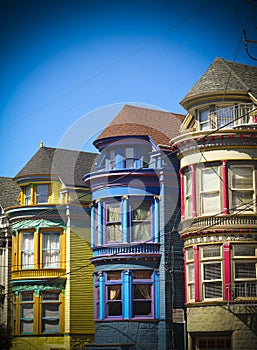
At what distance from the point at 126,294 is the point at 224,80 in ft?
36.4

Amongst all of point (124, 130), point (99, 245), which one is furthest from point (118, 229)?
point (124, 130)

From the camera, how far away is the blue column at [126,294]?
40.7 metres

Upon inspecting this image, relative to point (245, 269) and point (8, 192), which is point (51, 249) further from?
point (245, 269)

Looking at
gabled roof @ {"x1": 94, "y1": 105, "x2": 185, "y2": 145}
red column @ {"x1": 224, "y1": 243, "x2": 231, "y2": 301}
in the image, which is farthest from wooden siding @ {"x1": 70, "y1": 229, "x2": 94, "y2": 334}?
red column @ {"x1": 224, "y1": 243, "x2": 231, "y2": 301}

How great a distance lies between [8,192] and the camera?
56.3 m

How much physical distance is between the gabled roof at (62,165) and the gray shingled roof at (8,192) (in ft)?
14.3

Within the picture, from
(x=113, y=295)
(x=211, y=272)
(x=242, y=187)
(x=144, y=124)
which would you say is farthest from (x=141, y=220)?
(x=242, y=187)

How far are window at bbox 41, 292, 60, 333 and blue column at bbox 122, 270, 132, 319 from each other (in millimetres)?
7375

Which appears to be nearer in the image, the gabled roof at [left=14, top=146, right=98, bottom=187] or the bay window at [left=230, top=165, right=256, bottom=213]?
the bay window at [left=230, top=165, right=256, bottom=213]

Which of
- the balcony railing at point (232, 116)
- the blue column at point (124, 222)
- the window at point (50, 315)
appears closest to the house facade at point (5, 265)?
the window at point (50, 315)

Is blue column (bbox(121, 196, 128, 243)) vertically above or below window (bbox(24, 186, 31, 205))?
below

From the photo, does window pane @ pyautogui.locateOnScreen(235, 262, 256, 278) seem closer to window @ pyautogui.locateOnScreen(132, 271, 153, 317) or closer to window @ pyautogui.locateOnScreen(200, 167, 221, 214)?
window @ pyautogui.locateOnScreen(200, 167, 221, 214)

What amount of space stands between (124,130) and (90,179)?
3.04 meters

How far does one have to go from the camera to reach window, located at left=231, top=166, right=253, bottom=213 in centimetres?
3675
